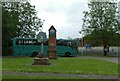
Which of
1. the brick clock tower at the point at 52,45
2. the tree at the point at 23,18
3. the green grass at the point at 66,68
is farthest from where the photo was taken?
the tree at the point at 23,18

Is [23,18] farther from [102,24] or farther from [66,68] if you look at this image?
[66,68]

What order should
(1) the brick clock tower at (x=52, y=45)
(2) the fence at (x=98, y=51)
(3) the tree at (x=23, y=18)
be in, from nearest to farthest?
(1) the brick clock tower at (x=52, y=45) < (3) the tree at (x=23, y=18) < (2) the fence at (x=98, y=51)

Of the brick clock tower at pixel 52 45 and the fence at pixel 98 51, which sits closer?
the brick clock tower at pixel 52 45

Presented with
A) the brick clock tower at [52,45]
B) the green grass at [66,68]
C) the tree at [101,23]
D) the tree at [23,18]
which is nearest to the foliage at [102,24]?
the tree at [101,23]

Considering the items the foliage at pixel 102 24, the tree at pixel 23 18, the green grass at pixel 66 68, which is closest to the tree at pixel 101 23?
the foliage at pixel 102 24

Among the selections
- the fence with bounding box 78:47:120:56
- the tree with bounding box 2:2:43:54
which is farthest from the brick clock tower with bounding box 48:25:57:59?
the fence with bounding box 78:47:120:56

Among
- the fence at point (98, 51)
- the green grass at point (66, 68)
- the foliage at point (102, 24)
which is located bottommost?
the green grass at point (66, 68)

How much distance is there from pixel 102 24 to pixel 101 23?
26 cm

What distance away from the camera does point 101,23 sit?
5341 centimetres

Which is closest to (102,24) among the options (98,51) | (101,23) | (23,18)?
(101,23)

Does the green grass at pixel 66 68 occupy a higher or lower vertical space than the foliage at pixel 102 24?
lower

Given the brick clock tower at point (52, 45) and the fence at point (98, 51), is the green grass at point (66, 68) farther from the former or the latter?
the fence at point (98, 51)

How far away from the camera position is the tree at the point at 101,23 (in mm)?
52406

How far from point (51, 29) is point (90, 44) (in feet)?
65.4
